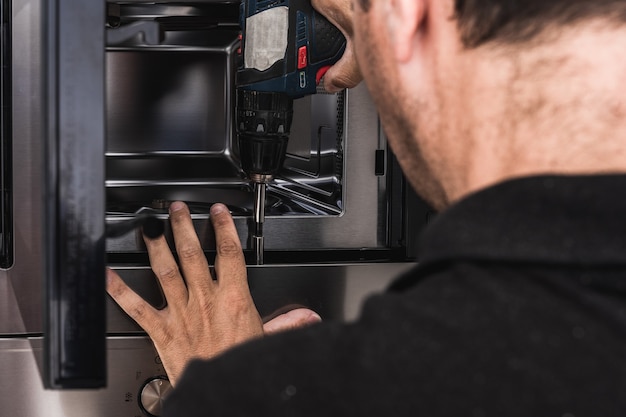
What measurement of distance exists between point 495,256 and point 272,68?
71 centimetres

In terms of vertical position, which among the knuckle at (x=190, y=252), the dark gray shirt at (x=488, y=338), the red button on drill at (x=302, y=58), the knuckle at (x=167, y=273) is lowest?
the knuckle at (x=167, y=273)

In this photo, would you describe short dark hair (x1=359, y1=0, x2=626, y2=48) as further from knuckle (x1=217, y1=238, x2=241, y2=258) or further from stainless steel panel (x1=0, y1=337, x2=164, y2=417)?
stainless steel panel (x1=0, y1=337, x2=164, y2=417)

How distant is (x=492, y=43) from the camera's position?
0.57 metres

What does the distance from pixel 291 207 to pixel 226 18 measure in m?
0.30

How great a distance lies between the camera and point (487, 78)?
1.89ft

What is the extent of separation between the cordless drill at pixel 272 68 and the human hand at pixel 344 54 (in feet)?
0.05

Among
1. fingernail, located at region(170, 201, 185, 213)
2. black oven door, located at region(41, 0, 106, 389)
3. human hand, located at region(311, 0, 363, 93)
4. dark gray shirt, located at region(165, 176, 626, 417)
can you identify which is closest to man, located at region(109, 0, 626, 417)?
dark gray shirt, located at region(165, 176, 626, 417)

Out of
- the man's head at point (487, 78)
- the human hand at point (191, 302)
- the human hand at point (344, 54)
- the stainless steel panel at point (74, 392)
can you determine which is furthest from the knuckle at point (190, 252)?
the man's head at point (487, 78)

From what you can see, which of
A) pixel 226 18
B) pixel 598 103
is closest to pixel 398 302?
pixel 598 103

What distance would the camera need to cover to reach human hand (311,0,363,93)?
111cm

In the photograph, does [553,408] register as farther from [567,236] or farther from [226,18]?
[226,18]

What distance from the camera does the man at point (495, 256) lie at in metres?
0.47

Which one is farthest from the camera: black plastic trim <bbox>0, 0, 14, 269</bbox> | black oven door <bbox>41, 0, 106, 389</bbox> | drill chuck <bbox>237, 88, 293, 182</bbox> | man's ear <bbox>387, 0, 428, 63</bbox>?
drill chuck <bbox>237, 88, 293, 182</bbox>

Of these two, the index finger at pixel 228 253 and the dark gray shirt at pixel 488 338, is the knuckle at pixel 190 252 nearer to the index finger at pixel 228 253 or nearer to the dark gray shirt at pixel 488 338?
the index finger at pixel 228 253
